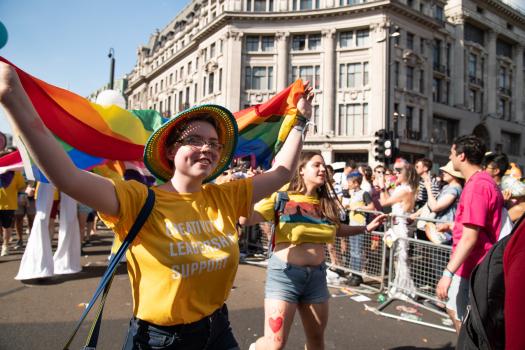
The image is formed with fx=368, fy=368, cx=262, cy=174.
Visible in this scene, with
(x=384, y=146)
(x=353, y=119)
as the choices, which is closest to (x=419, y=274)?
(x=384, y=146)

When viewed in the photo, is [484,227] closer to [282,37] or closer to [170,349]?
[170,349]

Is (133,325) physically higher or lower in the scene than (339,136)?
lower

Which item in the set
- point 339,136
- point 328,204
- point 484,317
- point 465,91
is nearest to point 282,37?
point 339,136

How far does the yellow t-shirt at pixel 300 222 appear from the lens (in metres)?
3.10

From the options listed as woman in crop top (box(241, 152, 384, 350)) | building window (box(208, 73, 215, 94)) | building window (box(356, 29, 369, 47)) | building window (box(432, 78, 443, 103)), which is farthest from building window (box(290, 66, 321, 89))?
woman in crop top (box(241, 152, 384, 350))

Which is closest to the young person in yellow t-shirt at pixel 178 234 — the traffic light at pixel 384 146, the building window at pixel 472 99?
the traffic light at pixel 384 146

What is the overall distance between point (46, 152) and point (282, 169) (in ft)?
4.34

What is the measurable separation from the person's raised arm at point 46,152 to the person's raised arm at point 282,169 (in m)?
0.88

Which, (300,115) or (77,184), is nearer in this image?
(77,184)

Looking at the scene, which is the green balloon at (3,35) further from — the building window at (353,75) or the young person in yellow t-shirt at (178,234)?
the building window at (353,75)

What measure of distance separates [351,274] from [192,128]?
5.35m

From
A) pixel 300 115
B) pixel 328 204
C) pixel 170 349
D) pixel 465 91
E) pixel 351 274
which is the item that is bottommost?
pixel 351 274

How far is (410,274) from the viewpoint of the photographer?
5574 millimetres

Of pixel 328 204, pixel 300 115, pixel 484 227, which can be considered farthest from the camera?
pixel 328 204
